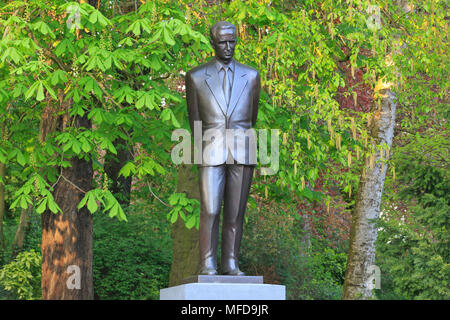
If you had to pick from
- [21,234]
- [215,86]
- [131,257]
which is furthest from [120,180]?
[215,86]

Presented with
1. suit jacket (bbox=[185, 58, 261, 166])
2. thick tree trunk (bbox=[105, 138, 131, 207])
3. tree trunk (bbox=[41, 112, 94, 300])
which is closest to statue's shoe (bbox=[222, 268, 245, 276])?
suit jacket (bbox=[185, 58, 261, 166])

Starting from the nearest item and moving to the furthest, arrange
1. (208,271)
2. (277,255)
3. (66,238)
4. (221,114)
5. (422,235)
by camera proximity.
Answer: (208,271)
(221,114)
(422,235)
(66,238)
(277,255)

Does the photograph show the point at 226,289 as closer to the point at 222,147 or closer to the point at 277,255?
the point at 222,147

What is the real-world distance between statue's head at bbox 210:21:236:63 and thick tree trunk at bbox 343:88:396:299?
6431 millimetres

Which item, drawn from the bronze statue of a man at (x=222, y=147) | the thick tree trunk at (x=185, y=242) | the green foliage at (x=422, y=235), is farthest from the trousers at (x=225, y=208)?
the thick tree trunk at (x=185, y=242)

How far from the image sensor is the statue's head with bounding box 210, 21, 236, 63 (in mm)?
6742

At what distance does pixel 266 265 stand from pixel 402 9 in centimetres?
618

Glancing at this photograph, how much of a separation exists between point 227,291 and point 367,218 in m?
7.32

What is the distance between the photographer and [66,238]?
36.1 ft

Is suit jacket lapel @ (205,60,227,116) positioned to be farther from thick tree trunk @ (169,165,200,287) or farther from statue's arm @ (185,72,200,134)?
thick tree trunk @ (169,165,200,287)

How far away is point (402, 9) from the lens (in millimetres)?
14352

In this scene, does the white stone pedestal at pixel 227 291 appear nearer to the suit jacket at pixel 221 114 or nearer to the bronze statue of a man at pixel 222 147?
the bronze statue of a man at pixel 222 147

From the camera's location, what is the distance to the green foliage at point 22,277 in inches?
544

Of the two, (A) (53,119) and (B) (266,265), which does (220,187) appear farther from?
(B) (266,265)
